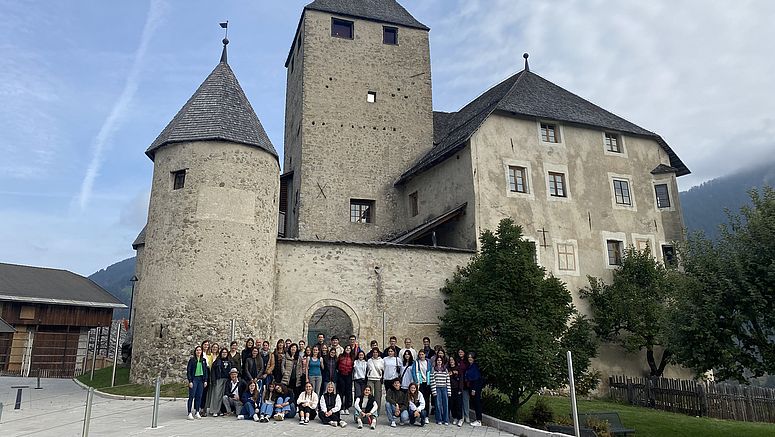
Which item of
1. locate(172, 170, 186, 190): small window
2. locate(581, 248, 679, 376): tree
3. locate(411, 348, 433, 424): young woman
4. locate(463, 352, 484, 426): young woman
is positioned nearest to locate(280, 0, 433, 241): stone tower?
locate(172, 170, 186, 190): small window

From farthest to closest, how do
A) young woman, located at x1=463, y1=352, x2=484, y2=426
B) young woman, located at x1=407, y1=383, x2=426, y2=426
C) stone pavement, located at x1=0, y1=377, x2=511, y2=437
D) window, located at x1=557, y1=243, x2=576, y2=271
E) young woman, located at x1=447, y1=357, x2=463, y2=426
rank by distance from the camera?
A: window, located at x1=557, y1=243, x2=576, y2=271, young woman, located at x1=463, y1=352, x2=484, y2=426, young woman, located at x1=447, y1=357, x2=463, y2=426, young woman, located at x1=407, y1=383, x2=426, y2=426, stone pavement, located at x1=0, y1=377, x2=511, y2=437

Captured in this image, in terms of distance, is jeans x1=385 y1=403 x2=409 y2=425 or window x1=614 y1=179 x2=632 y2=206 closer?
jeans x1=385 y1=403 x2=409 y2=425

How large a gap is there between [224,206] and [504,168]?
478 inches

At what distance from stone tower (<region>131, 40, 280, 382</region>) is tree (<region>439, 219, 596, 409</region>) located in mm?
7170

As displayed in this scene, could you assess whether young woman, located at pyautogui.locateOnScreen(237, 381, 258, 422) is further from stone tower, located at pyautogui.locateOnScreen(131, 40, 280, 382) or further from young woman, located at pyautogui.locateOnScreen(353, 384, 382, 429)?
stone tower, located at pyautogui.locateOnScreen(131, 40, 280, 382)

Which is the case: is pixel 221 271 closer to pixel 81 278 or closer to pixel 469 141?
pixel 469 141

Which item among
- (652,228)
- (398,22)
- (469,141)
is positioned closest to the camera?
(469,141)

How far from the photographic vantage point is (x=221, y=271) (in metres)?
17.7

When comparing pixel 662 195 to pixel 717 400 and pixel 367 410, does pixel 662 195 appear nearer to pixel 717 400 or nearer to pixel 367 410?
pixel 717 400

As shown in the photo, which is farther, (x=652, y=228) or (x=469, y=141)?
(x=652, y=228)

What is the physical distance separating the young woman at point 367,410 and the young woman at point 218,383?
3178 millimetres

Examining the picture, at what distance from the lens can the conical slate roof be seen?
62.6 feet

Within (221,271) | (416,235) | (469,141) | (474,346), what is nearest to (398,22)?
(469,141)

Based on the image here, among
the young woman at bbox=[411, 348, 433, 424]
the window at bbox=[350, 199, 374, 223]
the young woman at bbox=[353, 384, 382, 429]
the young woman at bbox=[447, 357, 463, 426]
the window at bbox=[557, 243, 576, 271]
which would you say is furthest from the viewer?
the window at bbox=[350, 199, 374, 223]
